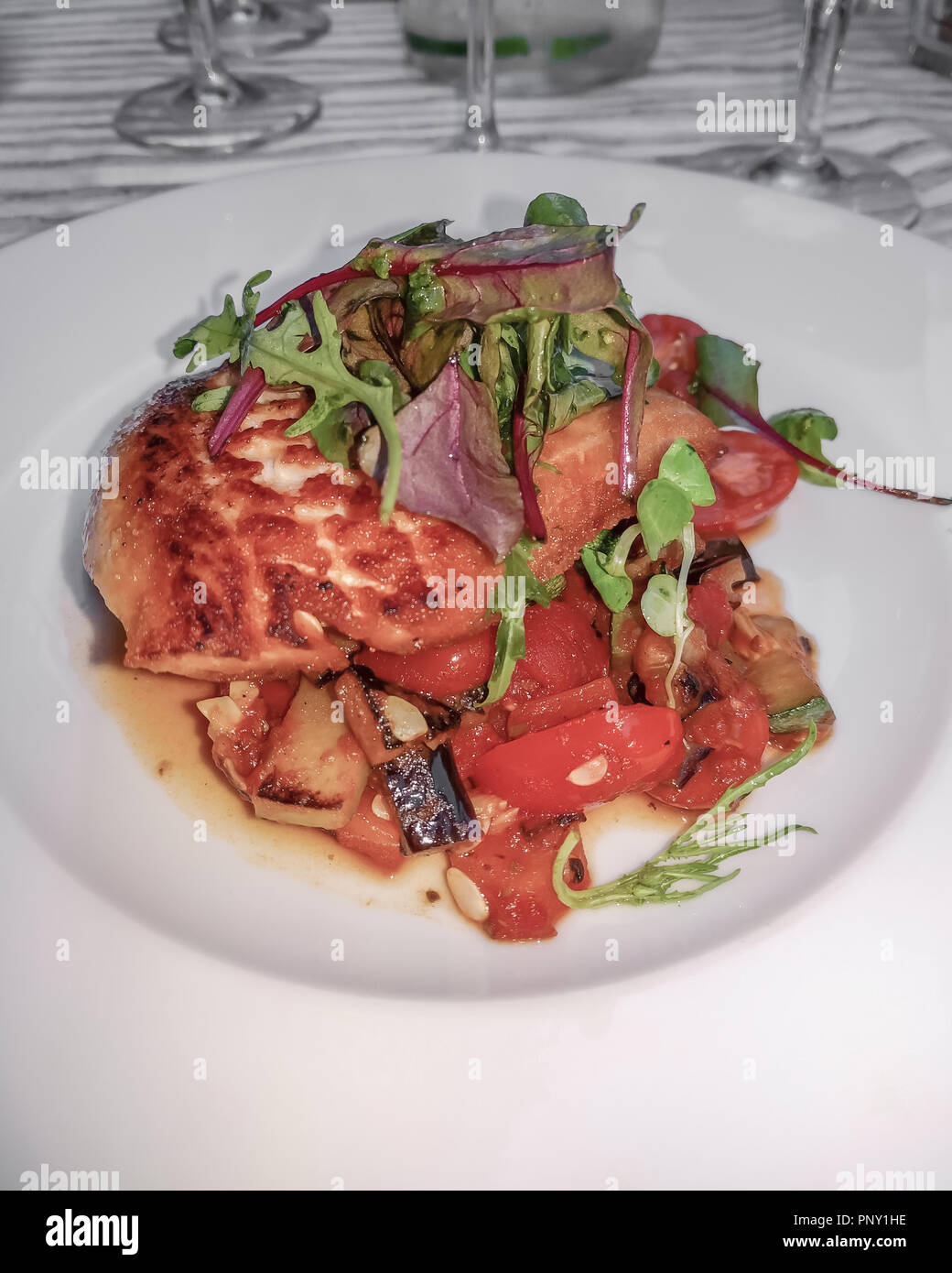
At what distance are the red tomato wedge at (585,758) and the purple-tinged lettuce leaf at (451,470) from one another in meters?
0.53

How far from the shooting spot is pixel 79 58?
233 inches

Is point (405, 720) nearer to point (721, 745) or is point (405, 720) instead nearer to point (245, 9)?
point (721, 745)

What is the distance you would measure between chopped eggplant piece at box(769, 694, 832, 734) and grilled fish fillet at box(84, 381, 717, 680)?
2.74 ft

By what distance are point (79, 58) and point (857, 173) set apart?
4246 millimetres

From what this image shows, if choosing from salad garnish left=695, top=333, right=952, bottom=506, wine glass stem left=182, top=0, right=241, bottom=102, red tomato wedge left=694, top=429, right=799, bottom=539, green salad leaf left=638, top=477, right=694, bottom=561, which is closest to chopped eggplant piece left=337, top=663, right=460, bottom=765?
green salad leaf left=638, top=477, right=694, bottom=561

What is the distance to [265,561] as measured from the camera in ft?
8.59

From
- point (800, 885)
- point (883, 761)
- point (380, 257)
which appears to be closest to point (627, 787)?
point (800, 885)

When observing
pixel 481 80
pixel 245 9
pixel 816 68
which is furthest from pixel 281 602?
pixel 245 9

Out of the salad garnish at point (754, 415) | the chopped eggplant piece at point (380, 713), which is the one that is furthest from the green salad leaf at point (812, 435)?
the chopped eggplant piece at point (380, 713)

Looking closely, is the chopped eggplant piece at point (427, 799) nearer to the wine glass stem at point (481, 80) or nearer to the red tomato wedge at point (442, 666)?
the red tomato wedge at point (442, 666)

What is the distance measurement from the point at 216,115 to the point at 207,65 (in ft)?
1.02

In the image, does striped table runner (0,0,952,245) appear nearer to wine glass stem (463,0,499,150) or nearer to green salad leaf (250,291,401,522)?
wine glass stem (463,0,499,150)

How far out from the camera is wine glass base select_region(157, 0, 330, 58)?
610 cm

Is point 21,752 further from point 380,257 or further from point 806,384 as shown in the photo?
point 806,384
